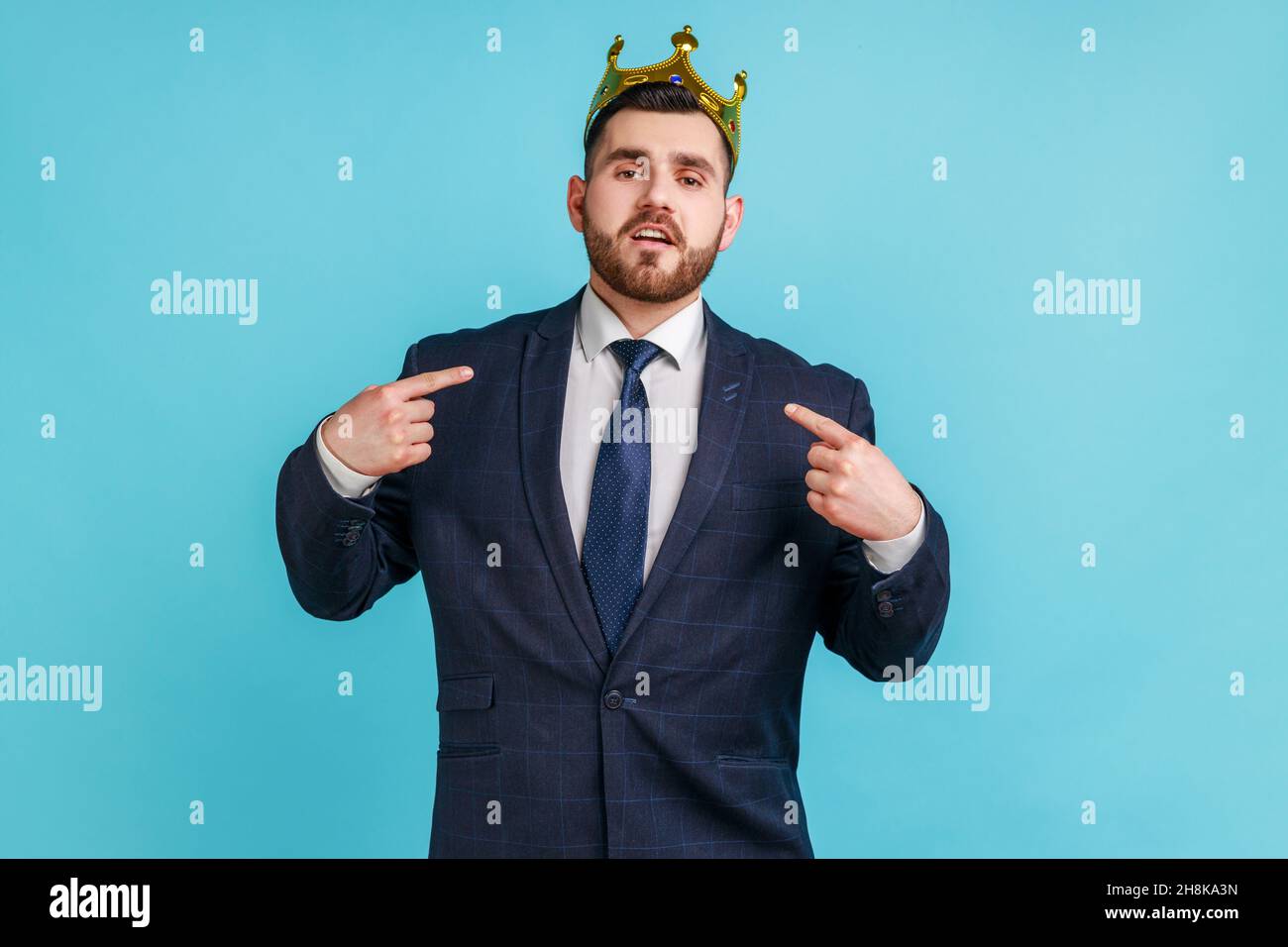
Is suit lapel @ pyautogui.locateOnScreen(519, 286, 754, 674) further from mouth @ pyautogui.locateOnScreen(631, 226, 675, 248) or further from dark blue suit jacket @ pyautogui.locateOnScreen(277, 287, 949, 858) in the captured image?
mouth @ pyautogui.locateOnScreen(631, 226, 675, 248)

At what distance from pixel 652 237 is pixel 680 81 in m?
0.35

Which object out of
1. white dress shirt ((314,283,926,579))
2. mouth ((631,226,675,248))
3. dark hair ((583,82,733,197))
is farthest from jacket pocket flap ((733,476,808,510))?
dark hair ((583,82,733,197))

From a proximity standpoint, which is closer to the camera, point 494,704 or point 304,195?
point 494,704

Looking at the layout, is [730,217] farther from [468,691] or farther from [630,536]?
[468,691]

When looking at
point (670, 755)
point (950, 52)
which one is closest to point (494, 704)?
point (670, 755)

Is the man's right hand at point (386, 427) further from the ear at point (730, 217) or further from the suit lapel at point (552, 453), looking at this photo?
the ear at point (730, 217)

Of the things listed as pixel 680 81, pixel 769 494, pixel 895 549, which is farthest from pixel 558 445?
pixel 680 81

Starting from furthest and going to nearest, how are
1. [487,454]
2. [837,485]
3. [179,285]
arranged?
[179,285] < [487,454] < [837,485]

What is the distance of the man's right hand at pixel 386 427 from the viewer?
2.47 m

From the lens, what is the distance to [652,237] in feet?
9.04

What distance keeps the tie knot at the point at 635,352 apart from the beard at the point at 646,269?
0.28ft

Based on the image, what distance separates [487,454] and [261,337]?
4.73 feet

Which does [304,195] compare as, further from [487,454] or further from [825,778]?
[825,778]
